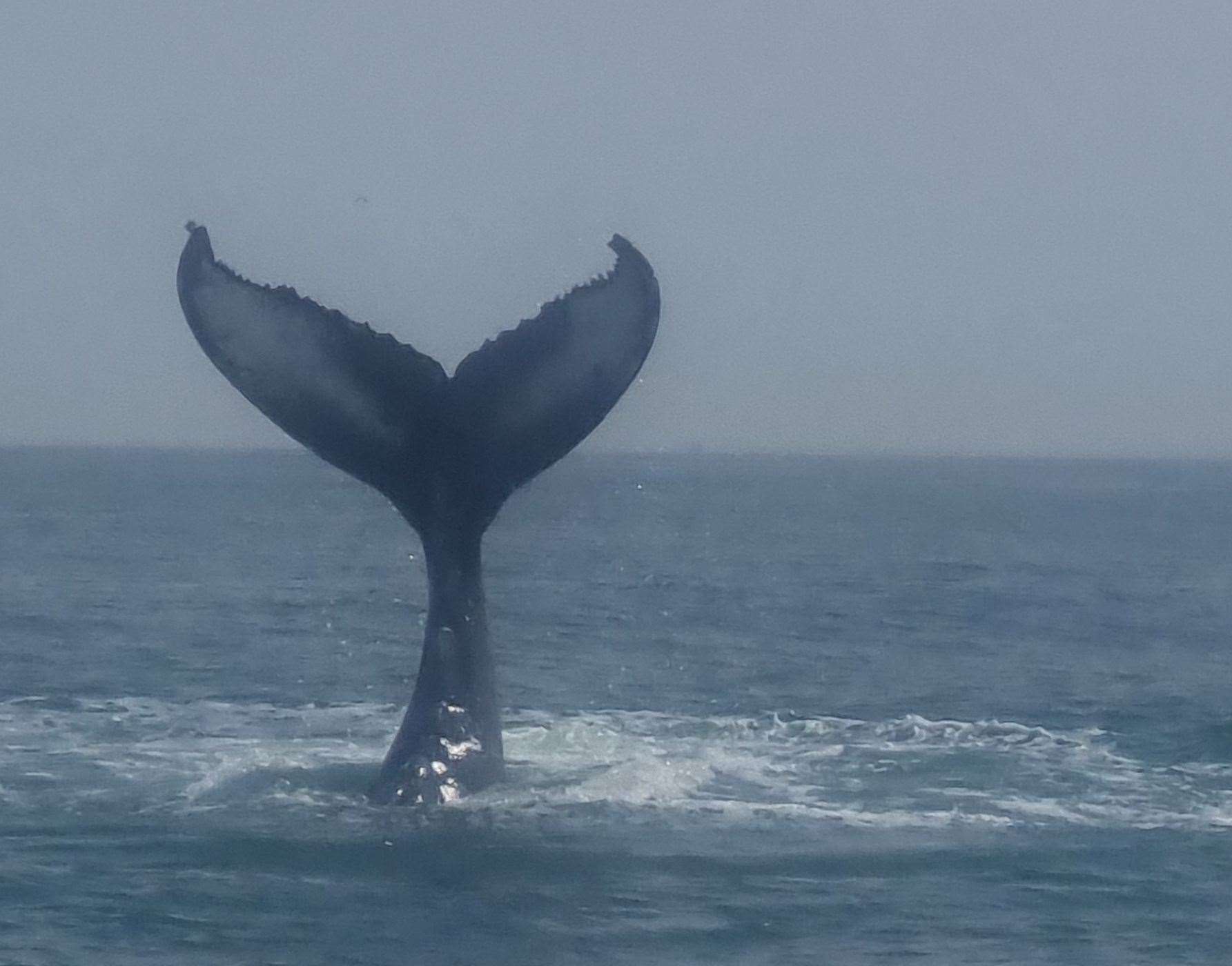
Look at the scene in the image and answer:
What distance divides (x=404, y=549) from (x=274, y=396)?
4442 centimetres

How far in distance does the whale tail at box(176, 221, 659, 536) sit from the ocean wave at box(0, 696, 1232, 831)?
83.5 inches

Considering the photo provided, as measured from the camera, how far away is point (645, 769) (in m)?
13.5

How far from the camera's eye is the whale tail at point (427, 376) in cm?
1042

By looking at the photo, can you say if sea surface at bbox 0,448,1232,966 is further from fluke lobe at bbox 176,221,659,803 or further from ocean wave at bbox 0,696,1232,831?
fluke lobe at bbox 176,221,659,803

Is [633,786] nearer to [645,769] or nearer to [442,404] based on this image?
[645,769]

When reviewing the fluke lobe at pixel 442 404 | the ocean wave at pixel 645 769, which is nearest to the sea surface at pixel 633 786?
the ocean wave at pixel 645 769

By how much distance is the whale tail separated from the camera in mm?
10422

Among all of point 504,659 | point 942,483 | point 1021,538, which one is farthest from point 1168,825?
point 942,483

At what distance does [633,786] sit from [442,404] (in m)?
3.21

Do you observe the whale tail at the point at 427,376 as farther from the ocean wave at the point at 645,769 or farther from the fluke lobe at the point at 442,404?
the ocean wave at the point at 645,769

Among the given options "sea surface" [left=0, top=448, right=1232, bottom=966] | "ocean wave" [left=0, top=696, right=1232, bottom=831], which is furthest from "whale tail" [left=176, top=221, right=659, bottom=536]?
"ocean wave" [left=0, top=696, right=1232, bottom=831]

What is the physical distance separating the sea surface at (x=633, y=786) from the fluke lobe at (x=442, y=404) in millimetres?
514

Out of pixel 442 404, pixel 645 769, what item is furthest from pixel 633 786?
pixel 442 404

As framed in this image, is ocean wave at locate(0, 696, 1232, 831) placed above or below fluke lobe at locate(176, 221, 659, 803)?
below
